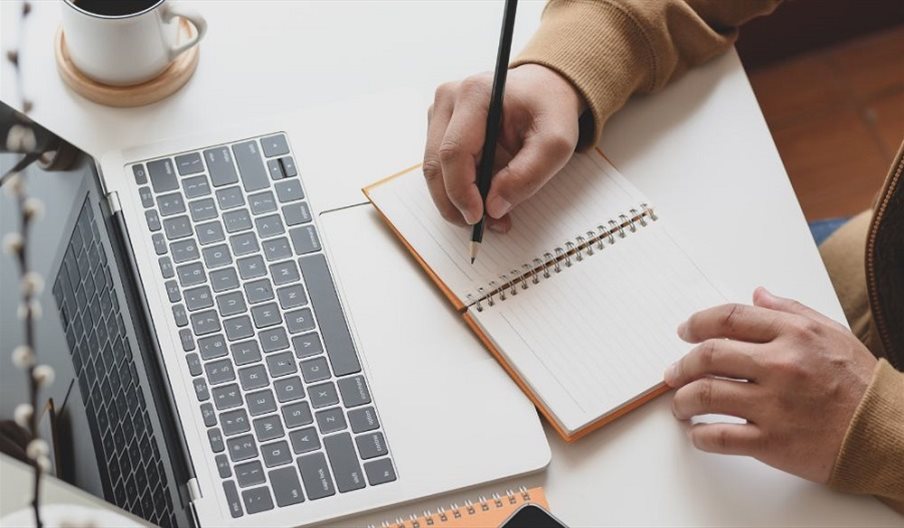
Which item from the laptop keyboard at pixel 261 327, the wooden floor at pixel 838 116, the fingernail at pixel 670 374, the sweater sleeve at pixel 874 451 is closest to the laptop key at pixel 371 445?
the laptop keyboard at pixel 261 327

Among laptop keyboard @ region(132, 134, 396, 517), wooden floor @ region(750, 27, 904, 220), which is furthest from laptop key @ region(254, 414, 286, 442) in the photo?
wooden floor @ region(750, 27, 904, 220)

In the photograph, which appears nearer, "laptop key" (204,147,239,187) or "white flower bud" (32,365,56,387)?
"white flower bud" (32,365,56,387)

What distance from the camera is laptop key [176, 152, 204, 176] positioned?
0.93 metres

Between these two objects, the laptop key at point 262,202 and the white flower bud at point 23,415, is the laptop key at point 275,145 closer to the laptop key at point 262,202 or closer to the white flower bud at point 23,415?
the laptop key at point 262,202

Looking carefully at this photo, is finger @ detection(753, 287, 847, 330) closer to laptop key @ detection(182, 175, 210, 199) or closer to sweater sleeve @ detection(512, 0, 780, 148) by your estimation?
sweater sleeve @ detection(512, 0, 780, 148)

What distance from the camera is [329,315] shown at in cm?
88

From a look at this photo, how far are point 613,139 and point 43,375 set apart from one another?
565 millimetres

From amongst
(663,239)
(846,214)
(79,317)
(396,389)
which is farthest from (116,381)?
(846,214)

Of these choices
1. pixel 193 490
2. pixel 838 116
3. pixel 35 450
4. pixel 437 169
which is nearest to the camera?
pixel 35 450

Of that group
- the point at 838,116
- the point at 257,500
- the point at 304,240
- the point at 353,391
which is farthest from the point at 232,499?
the point at 838,116

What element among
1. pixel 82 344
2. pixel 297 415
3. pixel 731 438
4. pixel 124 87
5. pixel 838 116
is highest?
pixel 124 87

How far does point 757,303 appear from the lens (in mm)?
882

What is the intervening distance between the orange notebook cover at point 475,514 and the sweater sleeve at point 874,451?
22 centimetres

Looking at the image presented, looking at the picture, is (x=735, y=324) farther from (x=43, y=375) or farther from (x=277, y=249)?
(x=43, y=375)
